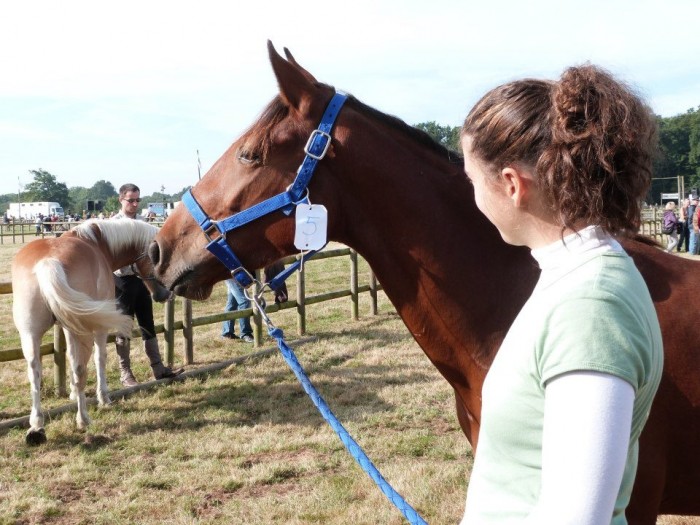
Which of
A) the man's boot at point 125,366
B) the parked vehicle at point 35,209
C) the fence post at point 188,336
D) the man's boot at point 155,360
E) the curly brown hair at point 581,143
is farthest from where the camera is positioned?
the parked vehicle at point 35,209

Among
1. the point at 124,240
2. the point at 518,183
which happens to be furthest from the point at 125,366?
the point at 518,183

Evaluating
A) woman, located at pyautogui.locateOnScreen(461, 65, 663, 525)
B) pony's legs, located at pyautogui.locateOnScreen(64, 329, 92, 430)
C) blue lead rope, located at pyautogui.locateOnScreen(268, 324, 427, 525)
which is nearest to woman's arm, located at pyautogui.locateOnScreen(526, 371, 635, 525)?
woman, located at pyautogui.locateOnScreen(461, 65, 663, 525)

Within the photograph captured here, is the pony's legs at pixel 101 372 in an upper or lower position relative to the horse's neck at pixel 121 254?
lower

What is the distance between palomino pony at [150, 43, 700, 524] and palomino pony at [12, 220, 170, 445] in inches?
130

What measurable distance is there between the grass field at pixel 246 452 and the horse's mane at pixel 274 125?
8.35ft

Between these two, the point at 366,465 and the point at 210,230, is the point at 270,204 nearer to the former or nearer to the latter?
the point at 210,230

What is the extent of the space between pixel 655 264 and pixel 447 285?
72 centimetres

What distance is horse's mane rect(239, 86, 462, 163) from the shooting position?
207cm

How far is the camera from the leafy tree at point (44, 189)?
102 meters

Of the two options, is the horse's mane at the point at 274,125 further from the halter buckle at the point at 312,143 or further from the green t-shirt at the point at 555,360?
the green t-shirt at the point at 555,360

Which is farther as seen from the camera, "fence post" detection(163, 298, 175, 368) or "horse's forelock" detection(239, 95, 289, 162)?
"fence post" detection(163, 298, 175, 368)

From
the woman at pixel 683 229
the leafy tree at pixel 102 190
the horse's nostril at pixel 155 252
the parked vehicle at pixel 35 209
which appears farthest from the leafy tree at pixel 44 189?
the horse's nostril at pixel 155 252

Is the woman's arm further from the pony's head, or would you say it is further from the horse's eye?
the pony's head

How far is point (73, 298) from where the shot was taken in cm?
499
